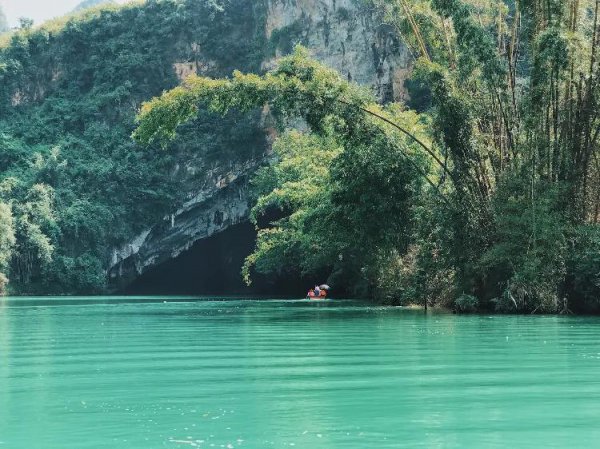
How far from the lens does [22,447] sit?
451 cm

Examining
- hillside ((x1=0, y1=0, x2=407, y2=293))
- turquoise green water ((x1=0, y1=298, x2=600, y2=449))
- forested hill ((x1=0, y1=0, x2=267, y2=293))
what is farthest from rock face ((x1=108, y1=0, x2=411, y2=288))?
turquoise green water ((x1=0, y1=298, x2=600, y2=449))

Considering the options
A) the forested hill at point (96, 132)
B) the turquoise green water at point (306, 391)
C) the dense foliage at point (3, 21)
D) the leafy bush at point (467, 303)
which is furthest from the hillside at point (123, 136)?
the dense foliage at point (3, 21)

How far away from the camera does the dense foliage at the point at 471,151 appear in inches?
665

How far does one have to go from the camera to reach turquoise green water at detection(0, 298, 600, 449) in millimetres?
4652

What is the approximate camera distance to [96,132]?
53.5 meters

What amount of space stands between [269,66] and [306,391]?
43058mm

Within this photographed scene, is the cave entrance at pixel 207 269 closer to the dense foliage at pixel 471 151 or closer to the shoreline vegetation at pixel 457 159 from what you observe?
the shoreline vegetation at pixel 457 159

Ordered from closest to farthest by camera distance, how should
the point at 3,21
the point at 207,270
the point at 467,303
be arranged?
the point at 467,303 < the point at 207,270 < the point at 3,21

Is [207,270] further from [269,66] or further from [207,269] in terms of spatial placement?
[269,66]

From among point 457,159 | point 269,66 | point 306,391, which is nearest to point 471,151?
point 457,159

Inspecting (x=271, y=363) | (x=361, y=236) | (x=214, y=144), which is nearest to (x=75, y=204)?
(x=214, y=144)

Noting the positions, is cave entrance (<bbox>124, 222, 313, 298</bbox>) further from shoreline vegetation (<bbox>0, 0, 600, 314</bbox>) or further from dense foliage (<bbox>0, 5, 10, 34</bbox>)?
dense foliage (<bbox>0, 5, 10, 34</bbox>)

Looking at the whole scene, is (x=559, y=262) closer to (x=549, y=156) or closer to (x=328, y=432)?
(x=549, y=156)

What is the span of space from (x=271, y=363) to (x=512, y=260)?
32.7 feet
